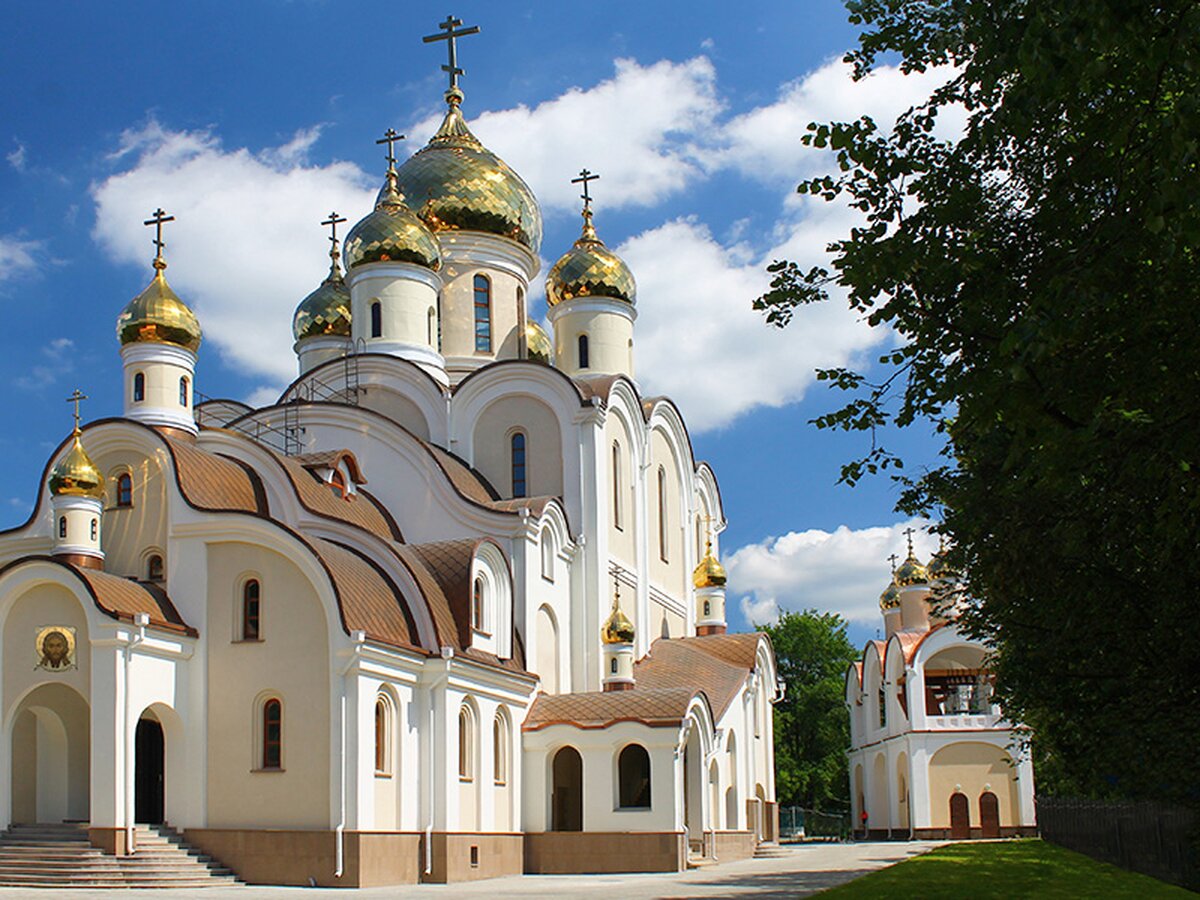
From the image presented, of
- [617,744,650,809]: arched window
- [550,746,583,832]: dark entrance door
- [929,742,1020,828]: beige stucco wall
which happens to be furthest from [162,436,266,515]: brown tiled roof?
[929,742,1020,828]: beige stucco wall

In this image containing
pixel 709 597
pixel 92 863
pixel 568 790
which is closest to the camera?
pixel 92 863

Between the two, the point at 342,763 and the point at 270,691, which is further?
the point at 270,691

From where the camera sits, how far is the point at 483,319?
3114 cm

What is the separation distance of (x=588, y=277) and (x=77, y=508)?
1497cm

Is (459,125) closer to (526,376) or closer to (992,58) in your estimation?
(526,376)

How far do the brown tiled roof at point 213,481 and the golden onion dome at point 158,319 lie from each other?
2106 mm

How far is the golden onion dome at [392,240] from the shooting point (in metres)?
29.1

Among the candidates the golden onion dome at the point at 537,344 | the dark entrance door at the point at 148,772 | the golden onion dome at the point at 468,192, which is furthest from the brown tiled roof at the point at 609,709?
the golden onion dome at the point at 468,192

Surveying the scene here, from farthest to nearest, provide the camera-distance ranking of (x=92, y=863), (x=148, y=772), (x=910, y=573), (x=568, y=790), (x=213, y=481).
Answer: (x=910, y=573), (x=568, y=790), (x=213, y=481), (x=148, y=772), (x=92, y=863)

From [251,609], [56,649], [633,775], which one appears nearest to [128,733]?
[56,649]

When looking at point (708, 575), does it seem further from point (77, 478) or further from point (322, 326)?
point (77, 478)

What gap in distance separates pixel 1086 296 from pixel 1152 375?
51.3 inches

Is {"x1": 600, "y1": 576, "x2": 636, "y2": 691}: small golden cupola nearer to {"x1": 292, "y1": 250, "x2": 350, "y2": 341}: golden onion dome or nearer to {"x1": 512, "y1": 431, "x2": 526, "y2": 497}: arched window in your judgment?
{"x1": 512, "y1": 431, "x2": 526, "y2": 497}: arched window

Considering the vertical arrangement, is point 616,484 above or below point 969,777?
above
